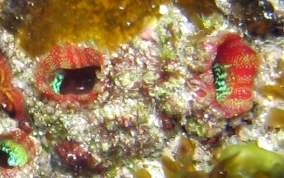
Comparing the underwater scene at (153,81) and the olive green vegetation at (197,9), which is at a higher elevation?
the olive green vegetation at (197,9)

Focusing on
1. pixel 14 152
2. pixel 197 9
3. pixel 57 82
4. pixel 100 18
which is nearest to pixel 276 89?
pixel 197 9

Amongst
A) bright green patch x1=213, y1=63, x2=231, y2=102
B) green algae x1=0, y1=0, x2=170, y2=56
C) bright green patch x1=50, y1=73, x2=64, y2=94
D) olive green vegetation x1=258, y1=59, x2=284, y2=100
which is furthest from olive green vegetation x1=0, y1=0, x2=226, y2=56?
olive green vegetation x1=258, y1=59, x2=284, y2=100

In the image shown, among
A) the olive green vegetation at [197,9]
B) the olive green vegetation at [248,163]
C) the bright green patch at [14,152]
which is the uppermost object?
the olive green vegetation at [197,9]

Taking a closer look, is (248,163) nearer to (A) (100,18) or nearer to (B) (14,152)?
(A) (100,18)

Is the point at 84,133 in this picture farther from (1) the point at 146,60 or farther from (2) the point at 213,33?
(2) the point at 213,33

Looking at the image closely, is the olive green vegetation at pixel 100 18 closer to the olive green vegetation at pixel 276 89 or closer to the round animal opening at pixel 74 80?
the round animal opening at pixel 74 80

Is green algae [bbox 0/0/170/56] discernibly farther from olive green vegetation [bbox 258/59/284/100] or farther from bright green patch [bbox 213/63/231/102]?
olive green vegetation [bbox 258/59/284/100]

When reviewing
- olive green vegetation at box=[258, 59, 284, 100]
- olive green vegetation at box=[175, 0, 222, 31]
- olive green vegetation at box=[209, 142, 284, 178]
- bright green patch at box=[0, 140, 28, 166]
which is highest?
olive green vegetation at box=[175, 0, 222, 31]

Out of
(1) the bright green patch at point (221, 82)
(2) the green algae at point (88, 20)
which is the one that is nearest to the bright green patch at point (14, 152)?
(2) the green algae at point (88, 20)

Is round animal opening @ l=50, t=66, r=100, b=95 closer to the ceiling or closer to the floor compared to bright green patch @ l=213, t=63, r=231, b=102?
closer to the floor

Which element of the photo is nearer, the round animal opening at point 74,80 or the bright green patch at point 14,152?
the round animal opening at point 74,80
